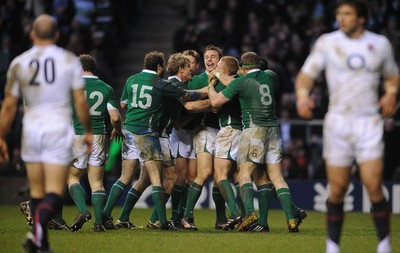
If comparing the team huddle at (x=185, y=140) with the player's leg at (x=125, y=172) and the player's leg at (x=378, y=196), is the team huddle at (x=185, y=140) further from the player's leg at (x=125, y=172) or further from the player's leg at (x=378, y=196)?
the player's leg at (x=378, y=196)

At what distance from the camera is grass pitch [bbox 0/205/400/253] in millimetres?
11547

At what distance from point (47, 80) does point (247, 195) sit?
4.70m

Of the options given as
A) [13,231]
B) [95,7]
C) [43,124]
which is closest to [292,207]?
[13,231]

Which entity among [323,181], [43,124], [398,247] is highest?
[43,124]

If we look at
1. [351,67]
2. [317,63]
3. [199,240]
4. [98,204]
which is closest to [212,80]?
[98,204]

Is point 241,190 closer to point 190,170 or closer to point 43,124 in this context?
point 190,170

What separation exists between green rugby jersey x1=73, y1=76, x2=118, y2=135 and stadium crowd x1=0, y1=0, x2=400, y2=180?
24.6ft

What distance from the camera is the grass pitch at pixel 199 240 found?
11547mm

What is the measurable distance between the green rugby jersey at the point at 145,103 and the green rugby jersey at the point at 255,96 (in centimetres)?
93

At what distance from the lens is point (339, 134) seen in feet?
32.5

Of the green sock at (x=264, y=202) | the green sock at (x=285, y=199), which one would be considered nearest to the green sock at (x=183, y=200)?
the green sock at (x=264, y=202)

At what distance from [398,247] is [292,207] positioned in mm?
2476

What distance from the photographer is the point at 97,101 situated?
1404 centimetres

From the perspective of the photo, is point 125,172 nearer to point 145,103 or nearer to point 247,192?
point 145,103
